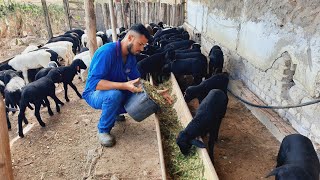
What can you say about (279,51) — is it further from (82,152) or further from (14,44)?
(14,44)

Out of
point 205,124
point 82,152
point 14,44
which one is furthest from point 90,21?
point 14,44

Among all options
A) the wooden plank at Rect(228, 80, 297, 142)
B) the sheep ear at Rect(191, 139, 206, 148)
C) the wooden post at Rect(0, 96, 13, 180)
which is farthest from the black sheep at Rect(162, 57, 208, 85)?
the wooden post at Rect(0, 96, 13, 180)

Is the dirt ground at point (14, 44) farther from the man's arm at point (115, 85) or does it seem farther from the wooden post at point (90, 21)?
the man's arm at point (115, 85)

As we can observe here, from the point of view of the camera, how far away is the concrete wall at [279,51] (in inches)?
161

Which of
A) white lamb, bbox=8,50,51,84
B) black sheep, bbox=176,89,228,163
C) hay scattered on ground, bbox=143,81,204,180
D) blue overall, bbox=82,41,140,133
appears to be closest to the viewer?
hay scattered on ground, bbox=143,81,204,180

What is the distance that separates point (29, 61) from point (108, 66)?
587 cm

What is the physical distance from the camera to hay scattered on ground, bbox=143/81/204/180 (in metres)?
3.88

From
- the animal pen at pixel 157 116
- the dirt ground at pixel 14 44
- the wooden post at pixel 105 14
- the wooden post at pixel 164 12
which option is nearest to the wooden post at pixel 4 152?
the animal pen at pixel 157 116

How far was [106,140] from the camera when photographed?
183 inches

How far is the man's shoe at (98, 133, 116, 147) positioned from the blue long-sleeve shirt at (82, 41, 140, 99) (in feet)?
2.61

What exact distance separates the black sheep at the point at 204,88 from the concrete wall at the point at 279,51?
0.79 meters

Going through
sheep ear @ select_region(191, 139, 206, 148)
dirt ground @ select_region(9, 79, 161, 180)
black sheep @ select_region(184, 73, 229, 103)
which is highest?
black sheep @ select_region(184, 73, 229, 103)

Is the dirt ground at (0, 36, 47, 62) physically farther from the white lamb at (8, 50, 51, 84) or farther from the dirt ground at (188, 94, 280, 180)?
the dirt ground at (188, 94, 280, 180)

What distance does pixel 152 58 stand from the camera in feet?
25.4
